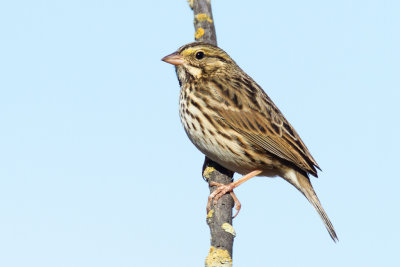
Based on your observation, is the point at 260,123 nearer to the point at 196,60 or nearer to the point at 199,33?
the point at 196,60

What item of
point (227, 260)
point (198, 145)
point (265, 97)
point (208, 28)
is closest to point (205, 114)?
point (198, 145)

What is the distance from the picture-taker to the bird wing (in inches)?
280

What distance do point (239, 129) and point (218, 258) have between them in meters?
1.91

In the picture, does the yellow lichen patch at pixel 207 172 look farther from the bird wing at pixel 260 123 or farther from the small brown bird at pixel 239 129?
the bird wing at pixel 260 123

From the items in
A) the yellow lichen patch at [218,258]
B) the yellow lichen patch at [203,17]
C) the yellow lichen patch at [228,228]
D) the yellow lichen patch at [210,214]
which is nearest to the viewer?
the yellow lichen patch at [218,258]

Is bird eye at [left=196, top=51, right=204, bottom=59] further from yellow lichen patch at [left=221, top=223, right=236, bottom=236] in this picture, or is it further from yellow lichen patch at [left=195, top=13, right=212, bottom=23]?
yellow lichen patch at [left=221, top=223, right=236, bottom=236]

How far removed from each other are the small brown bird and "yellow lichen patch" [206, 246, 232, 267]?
1.12 metres

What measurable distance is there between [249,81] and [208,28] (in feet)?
2.80

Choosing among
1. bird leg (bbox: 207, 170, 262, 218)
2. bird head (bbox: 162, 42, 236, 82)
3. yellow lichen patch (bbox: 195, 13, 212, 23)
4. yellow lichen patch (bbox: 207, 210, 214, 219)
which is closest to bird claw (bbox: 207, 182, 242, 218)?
bird leg (bbox: 207, 170, 262, 218)

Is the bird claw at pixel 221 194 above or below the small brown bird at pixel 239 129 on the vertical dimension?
below

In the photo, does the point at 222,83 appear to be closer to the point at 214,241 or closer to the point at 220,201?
the point at 220,201

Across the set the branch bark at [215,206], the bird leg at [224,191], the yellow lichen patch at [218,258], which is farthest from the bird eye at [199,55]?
the yellow lichen patch at [218,258]

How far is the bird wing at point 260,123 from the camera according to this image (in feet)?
23.3

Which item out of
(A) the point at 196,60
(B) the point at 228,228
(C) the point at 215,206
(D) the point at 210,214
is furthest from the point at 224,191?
(A) the point at 196,60
